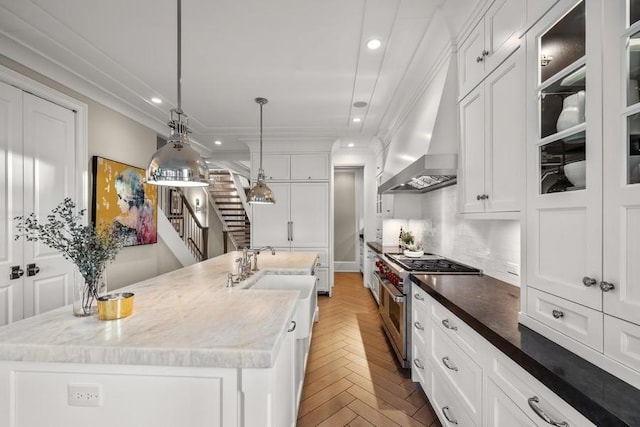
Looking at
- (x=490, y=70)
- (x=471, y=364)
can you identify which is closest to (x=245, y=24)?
(x=490, y=70)

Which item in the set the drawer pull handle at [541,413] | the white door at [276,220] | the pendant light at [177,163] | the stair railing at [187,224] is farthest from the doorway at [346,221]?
the drawer pull handle at [541,413]

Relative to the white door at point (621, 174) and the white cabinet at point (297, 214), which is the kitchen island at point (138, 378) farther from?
the white cabinet at point (297, 214)

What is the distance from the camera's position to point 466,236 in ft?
8.63

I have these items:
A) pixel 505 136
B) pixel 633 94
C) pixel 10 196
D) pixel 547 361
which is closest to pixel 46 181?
pixel 10 196

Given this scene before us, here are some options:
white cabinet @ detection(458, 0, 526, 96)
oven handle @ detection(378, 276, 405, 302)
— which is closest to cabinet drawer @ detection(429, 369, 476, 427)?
oven handle @ detection(378, 276, 405, 302)

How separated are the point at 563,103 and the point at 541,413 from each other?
1.04 metres

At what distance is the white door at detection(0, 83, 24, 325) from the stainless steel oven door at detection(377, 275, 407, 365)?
10.3 feet

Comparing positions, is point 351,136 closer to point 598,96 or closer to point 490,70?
point 490,70

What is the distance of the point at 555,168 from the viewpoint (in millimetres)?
1105

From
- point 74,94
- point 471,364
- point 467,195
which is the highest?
point 74,94

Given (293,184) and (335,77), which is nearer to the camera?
(335,77)

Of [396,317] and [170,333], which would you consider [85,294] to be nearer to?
[170,333]

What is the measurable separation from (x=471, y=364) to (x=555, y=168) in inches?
37.2

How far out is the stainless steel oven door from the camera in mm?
2522
